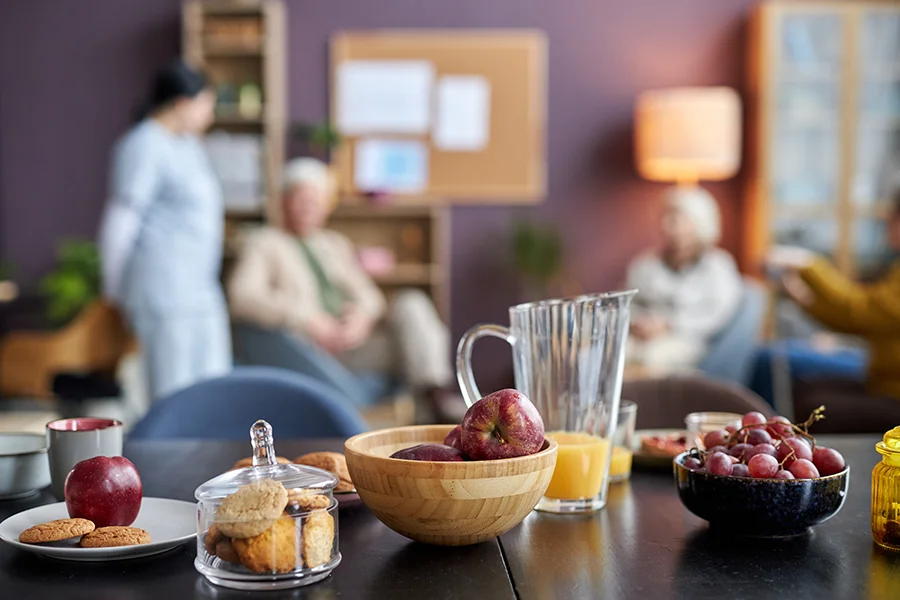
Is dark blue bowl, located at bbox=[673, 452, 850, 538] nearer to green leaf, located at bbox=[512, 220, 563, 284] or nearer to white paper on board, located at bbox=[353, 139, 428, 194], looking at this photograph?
green leaf, located at bbox=[512, 220, 563, 284]

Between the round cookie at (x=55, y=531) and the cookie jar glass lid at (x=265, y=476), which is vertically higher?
the cookie jar glass lid at (x=265, y=476)

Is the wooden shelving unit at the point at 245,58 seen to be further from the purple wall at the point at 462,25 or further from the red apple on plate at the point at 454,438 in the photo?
the red apple on plate at the point at 454,438

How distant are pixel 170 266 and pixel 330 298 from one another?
1.16 metres

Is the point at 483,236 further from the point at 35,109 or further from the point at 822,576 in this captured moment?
the point at 822,576

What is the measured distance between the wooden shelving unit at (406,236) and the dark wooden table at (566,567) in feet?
13.2

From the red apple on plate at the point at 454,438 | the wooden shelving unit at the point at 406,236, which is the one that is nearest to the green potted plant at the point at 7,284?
the wooden shelving unit at the point at 406,236

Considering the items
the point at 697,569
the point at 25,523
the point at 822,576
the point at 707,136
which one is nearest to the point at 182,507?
the point at 25,523

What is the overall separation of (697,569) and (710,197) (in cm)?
469

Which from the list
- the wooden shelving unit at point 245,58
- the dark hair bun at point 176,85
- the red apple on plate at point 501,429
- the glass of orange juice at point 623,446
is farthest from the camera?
the wooden shelving unit at point 245,58

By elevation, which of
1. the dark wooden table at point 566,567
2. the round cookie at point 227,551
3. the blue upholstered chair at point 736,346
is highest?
the round cookie at point 227,551

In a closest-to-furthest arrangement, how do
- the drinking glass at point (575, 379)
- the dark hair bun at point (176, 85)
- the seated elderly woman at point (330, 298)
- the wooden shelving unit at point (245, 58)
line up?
1. the drinking glass at point (575, 379)
2. the dark hair bun at point (176, 85)
3. the seated elderly woman at point (330, 298)
4. the wooden shelving unit at point (245, 58)

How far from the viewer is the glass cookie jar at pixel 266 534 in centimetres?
81

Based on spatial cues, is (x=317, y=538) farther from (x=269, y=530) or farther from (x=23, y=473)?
(x=23, y=473)

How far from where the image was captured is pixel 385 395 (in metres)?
4.33
